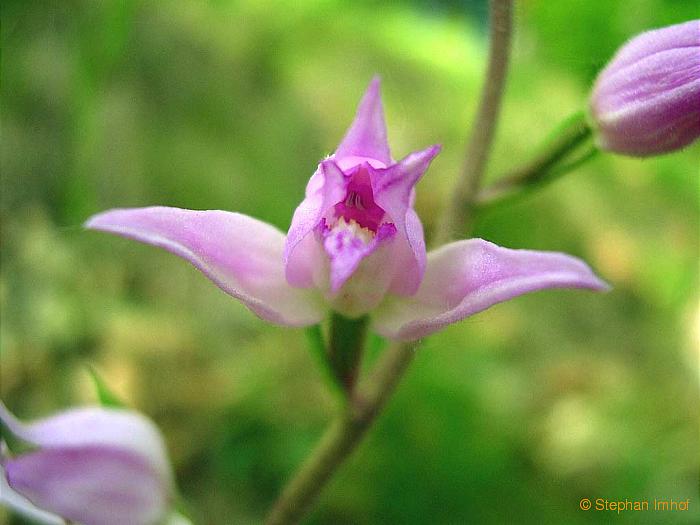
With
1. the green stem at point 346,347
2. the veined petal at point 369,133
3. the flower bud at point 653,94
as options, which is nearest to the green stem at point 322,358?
the green stem at point 346,347

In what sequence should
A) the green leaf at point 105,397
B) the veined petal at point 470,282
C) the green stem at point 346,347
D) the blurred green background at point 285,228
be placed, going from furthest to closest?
the blurred green background at point 285,228 → the green leaf at point 105,397 → the green stem at point 346,347 → the veined petal at point 470,282

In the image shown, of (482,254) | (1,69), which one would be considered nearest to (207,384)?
(1,69)

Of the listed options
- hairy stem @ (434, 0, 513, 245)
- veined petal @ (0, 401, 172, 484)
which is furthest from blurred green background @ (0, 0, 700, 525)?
veined petal @ (0, 401, 172, 484)

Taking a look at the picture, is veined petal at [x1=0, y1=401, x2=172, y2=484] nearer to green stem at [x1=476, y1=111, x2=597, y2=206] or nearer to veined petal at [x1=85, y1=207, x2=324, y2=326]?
veined petal at [x1=85, y1=207, x2=324, y2=326]

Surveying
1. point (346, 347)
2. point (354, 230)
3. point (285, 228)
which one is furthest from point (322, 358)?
point (285, 228)

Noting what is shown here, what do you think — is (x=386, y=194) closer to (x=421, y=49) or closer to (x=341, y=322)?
(x=341, y=322)

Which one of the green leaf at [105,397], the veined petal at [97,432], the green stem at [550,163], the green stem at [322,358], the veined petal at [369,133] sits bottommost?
the green leaf at [105,397]

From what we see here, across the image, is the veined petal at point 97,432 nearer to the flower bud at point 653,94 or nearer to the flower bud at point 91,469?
the flower bud at point 91,469
